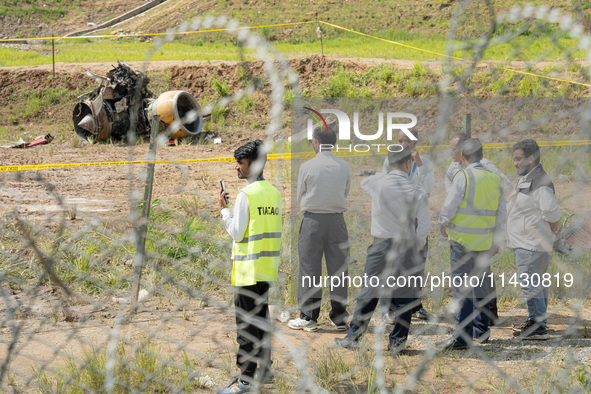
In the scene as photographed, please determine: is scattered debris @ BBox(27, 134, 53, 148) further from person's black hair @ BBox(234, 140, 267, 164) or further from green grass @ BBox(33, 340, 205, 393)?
person's black hair @ BBox(234, 140, 267, 164)

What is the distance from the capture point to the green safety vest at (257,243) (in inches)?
126

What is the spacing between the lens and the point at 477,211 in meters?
3.97

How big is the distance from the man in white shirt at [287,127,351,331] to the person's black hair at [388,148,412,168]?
2.23 ft

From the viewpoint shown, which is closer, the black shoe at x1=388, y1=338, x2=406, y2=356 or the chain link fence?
the chain link fence

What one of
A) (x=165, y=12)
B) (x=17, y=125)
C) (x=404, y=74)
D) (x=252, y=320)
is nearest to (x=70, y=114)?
(x=17, y=125)

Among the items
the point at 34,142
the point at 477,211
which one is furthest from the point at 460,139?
the point at 34,142

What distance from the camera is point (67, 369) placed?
3.39 metres

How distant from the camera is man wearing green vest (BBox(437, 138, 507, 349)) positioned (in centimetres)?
391

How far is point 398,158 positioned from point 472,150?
1.82ft

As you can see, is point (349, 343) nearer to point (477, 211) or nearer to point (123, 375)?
point (477, 211)

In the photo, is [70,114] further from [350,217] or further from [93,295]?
[93,295]

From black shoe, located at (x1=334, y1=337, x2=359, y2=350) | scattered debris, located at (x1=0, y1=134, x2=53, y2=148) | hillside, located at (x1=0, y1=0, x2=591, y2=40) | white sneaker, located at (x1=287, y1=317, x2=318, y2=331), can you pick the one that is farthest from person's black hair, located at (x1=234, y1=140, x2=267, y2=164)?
hillside, located at (x1=0, y1=0, x2=591, y2=40)

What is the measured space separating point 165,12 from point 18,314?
3811 cm

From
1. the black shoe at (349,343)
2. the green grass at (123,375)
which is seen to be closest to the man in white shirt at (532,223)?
the black shoe at (349,343)
